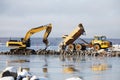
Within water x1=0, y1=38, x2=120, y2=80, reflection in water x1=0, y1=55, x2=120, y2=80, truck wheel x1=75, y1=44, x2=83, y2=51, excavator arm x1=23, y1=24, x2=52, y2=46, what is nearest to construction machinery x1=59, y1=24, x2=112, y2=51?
truck wheel x1=75, y1=44, x2=83, y2=51

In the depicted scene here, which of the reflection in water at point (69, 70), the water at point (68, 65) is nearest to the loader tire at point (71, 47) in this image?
the water at point (68, 65)

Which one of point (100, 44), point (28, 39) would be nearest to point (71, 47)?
point (100, 44)

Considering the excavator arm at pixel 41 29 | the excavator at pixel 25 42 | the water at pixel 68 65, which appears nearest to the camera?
the water at pixel 68 65

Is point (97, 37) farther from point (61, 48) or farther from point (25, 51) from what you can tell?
point (25, 51)

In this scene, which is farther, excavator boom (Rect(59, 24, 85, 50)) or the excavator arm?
the excavator arm

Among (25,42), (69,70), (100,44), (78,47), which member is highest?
(25,42)

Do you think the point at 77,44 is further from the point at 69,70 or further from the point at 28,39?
the point at 69,70

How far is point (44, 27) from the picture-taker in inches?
2207

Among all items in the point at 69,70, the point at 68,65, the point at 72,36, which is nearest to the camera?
the point at 69,70

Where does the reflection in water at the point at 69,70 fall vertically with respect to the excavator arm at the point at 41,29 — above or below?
below

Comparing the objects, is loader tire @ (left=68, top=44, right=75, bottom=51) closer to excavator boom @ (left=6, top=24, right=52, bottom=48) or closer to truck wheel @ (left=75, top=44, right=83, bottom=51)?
truck wheel @ (left=75, top=44, right=83, bottom=51)

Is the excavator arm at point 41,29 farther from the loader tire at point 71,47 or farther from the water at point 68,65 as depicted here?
the water at point 68,65

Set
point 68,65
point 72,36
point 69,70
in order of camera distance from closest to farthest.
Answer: point 69,70, point 68,65, point 72,36

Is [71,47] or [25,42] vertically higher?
[25,42]
